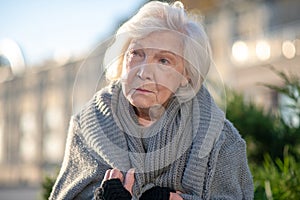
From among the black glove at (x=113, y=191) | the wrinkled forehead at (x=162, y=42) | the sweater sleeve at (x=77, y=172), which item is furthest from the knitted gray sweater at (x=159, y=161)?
the wrinkled forehead at (x=162, y=42)

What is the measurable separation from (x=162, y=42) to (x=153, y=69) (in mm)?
115

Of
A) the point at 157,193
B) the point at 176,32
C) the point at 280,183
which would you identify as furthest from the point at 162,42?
the point at 280,183

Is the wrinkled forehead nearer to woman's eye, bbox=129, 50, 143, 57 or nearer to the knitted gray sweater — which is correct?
woman's eye, bbox=129, 50, 143, 57

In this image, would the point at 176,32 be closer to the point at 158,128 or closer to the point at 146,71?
the point at 146,71

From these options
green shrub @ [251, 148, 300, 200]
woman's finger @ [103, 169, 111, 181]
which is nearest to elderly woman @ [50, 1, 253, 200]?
woman's finger @ [103, 169, 111, 181]

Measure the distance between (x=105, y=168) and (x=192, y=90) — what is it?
43 cm

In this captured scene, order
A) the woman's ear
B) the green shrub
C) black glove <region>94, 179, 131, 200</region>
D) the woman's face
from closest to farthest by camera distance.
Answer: black glove <region>94, 179, 131, 200</region> < the woman's face < the woman's ear < the green shrub

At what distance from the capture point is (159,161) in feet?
8.89

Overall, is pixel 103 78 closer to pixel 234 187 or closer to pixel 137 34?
pixel 137 34

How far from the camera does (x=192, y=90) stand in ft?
9.25

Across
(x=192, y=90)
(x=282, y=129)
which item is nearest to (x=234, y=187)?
(x=192, y=90)

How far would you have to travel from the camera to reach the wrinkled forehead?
2.71 meters

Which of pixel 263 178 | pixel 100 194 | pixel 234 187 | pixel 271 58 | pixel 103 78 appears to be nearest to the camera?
pixel 100 194

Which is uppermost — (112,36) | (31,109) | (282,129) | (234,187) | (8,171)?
(112,36)
